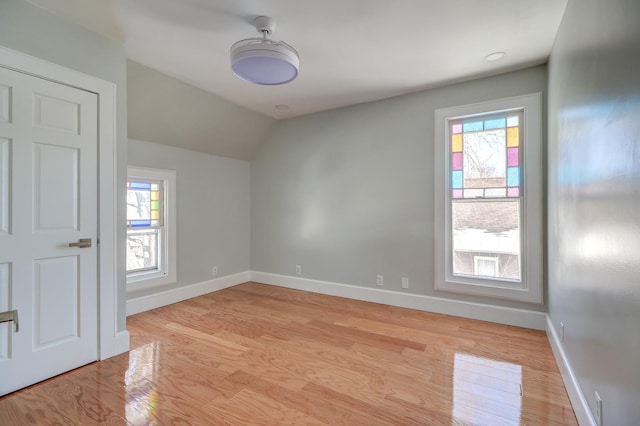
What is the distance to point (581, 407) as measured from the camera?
1577mm

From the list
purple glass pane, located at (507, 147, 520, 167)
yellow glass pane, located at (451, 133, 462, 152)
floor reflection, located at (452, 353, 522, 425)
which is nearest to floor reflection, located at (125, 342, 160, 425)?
floor reflection, located at (452, 353, 522, 425)

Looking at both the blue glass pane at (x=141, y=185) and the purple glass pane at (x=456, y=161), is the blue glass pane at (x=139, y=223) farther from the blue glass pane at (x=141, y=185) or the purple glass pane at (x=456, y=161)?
the purple glass pane at (x=456, y=161)

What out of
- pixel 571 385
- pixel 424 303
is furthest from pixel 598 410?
pixel 424 303

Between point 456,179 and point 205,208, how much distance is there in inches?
133

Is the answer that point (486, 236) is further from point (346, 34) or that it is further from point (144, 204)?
point (144, 204)

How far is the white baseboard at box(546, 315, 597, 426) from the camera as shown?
1.50 m

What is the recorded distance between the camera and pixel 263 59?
2.08m

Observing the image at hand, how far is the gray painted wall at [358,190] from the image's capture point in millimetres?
3357

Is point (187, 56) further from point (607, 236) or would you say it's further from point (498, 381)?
point (498, 381)

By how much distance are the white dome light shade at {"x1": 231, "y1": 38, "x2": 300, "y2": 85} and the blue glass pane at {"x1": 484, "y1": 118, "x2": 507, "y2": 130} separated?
7.15 feet

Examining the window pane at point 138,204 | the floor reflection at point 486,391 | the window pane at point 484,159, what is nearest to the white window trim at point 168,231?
the window pane at point 138,204

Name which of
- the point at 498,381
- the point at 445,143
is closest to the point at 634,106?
the point at 498,381

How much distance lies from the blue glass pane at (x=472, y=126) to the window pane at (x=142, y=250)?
393 centimetres

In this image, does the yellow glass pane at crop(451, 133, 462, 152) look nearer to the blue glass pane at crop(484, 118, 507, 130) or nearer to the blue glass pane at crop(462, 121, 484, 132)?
the blue glass pane at crop(462, 121, 484, 132)
